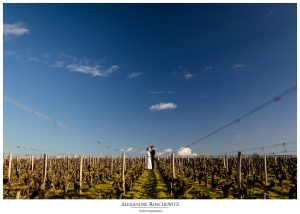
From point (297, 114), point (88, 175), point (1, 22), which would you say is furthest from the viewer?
point (88, 175)

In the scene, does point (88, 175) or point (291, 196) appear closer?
point (291, 196)

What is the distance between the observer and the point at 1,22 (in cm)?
612

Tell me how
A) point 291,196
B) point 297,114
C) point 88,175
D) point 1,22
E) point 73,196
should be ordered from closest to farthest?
point 297,114 → point 1,22 → point 291,196 → point 73,196 → point 88,175

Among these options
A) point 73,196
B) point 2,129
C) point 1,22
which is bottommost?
point 73,196
